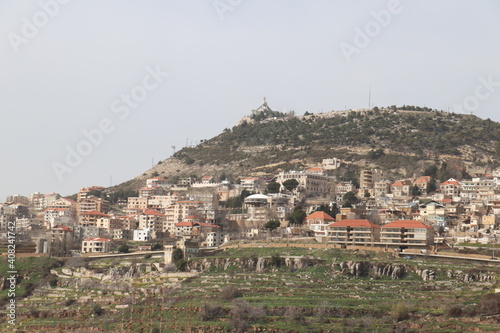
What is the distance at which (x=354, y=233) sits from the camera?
73562 millimetres

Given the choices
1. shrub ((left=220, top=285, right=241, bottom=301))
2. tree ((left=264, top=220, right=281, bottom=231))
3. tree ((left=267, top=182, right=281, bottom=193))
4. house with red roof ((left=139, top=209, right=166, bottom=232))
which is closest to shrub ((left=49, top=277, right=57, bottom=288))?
shrub ((left=220, top=285, right=241, bottom=301))

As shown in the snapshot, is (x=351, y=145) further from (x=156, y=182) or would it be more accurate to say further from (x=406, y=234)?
(x=406, y=234)

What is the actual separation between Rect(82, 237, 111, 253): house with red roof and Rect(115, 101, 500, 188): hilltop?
37.0 m

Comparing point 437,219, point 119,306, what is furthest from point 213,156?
point 119,306

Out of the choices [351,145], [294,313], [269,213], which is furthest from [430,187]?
[294,313]

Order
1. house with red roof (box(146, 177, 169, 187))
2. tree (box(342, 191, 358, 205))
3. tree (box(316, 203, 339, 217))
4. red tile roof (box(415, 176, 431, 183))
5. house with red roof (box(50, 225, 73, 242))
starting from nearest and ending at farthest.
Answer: tree (box(316, 203, 339, 217)), house with red roof (box(50, 225, 73, 242)), tree (box(342, 191, 358, 205)), red tile roof (box(415, 176, 431, 183)), house with red roof (box(146, 177, 169, 187))

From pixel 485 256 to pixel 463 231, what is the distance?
11456 millimetres

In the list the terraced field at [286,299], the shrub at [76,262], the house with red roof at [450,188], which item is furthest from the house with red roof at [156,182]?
the terraced field at [286,299]

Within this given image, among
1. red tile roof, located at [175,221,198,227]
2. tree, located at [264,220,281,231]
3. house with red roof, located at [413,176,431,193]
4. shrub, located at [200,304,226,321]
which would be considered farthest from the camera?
house with red roof, located at [413,176,431,193]

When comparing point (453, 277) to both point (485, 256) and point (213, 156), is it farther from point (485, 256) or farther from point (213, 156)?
point (213, 156)

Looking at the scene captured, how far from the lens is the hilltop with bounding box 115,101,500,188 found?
116 meters

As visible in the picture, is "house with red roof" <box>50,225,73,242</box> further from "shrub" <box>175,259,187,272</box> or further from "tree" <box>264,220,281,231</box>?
"shrub" <box>175,259,187,272</box>

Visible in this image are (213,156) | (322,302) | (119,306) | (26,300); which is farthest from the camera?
(213,156)

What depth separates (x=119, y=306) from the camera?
60.5 meters
